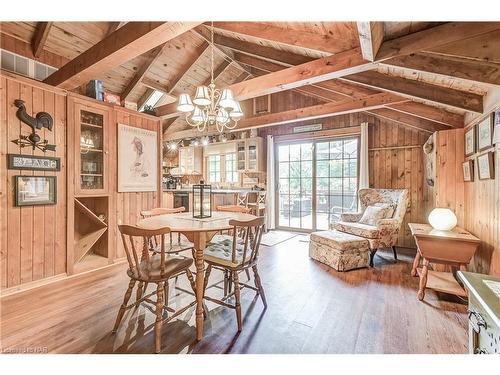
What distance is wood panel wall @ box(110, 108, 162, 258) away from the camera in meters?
3.31

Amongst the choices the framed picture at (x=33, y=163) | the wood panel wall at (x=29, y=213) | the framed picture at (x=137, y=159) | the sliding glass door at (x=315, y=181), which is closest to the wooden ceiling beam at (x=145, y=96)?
the framed picture at (x=137, y=159)

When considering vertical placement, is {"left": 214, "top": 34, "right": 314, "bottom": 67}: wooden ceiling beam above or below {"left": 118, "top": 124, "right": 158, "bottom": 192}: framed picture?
above

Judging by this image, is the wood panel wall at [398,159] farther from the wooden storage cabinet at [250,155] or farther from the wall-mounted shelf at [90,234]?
the wall-mounted shelf at [90,234]

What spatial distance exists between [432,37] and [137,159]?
365 centimetres

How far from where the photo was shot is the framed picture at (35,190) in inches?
94.8

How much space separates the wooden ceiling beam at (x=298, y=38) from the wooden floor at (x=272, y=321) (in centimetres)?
248

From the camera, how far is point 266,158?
5.76 metres

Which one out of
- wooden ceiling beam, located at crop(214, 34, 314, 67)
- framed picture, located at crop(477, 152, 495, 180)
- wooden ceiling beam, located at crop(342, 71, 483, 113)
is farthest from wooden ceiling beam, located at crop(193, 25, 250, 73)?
framed picture, located at crop(477, 152, 495, 180)

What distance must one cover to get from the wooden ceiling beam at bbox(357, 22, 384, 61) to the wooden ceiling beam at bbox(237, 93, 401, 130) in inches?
57.2

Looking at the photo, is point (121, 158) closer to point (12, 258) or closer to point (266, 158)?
point (12, 258)

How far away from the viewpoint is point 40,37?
9.69 feet

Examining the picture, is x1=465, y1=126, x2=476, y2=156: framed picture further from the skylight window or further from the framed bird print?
the skylight window

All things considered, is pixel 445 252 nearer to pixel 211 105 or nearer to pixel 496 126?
pixel 496 126

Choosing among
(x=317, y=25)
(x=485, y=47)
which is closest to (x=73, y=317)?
(x=317, y=25)
